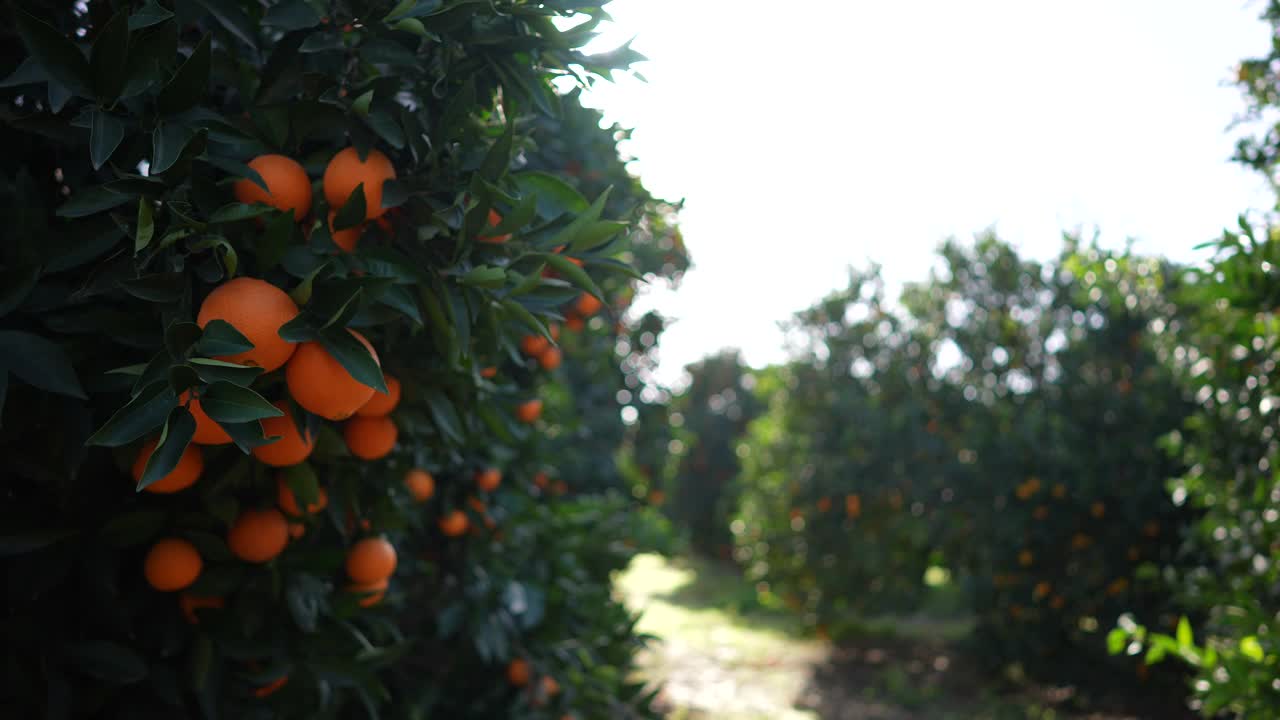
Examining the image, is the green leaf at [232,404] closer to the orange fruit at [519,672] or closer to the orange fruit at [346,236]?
the orange fruit at [346,236]

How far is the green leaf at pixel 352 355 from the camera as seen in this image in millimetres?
925

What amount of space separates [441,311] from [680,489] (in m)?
12.7

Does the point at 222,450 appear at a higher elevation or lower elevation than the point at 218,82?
lower

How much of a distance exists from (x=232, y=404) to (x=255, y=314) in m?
0.14

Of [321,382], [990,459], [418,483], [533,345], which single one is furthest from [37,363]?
[990,459]

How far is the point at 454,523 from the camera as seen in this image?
2.42 meters

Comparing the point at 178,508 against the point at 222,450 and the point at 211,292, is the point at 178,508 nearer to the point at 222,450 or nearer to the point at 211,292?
the point at 222,450

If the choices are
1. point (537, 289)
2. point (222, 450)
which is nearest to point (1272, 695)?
point (537, 289)

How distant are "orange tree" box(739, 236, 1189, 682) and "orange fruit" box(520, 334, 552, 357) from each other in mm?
3452

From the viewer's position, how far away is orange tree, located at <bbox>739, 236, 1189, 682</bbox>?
5.59 meters

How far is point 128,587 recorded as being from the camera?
1311 millimetres

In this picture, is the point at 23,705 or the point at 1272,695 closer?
the point at 23,705

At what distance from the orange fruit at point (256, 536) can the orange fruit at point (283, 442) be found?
27cm

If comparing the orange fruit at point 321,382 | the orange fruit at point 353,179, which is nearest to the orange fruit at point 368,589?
the orange fruit at point 321,382
